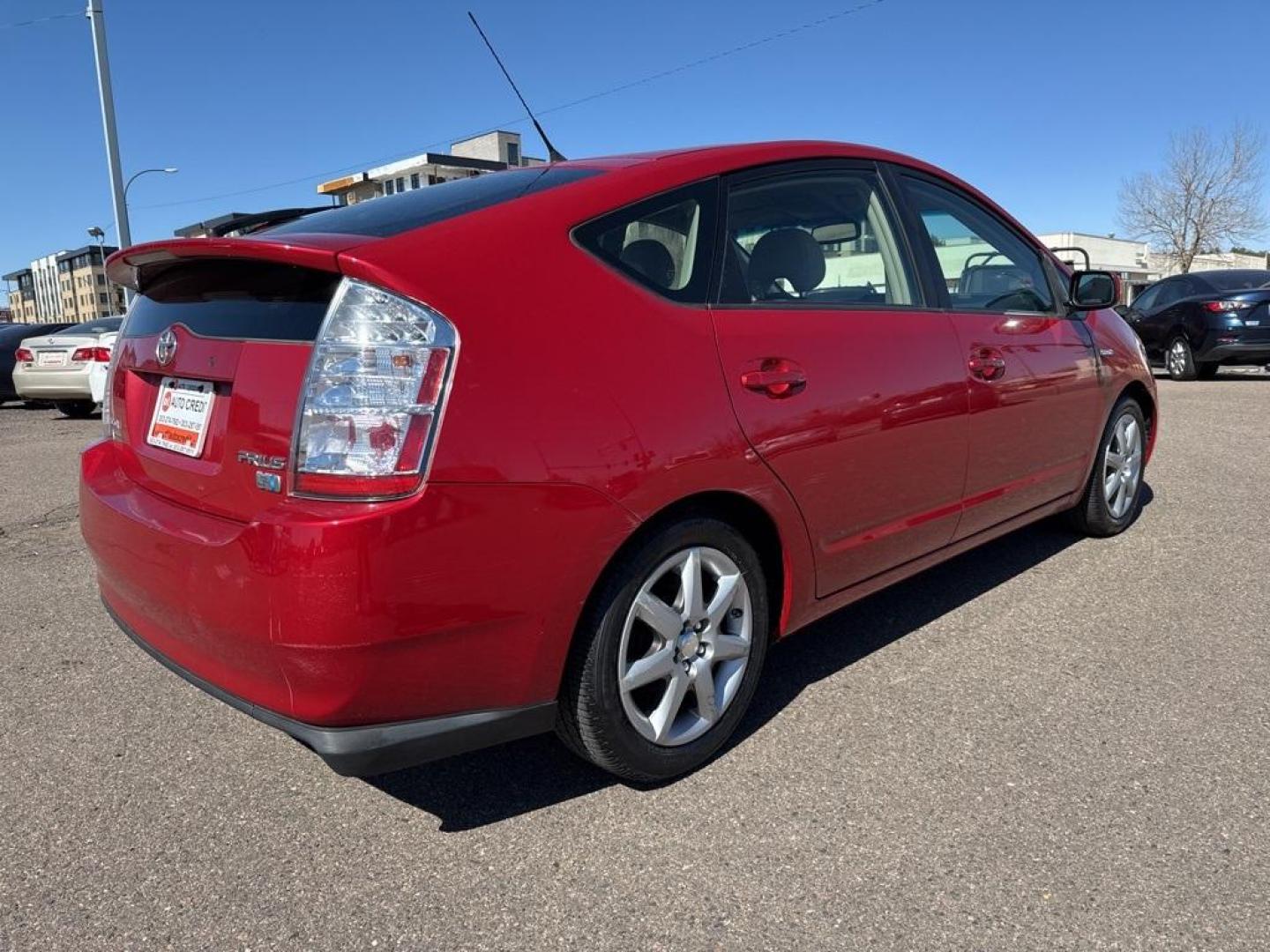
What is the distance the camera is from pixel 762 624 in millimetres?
2633

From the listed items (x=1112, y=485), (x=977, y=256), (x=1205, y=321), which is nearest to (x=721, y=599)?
(x=977, y=256)

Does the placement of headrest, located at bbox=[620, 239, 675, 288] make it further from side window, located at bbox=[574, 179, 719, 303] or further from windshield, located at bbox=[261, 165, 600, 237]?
windshield, located at bbox=[261, 165, 600, 237]

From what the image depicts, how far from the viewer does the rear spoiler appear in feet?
6.41

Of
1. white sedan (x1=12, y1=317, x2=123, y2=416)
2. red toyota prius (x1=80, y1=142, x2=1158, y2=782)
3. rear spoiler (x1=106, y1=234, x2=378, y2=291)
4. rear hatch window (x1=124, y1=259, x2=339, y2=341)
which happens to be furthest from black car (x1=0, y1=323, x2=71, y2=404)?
red toyota prius (x1=80, y1=142, x2=1158, y2=782)

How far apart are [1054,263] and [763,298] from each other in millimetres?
2142

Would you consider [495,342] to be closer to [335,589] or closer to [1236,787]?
[335,589]

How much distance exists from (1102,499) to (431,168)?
2936cm

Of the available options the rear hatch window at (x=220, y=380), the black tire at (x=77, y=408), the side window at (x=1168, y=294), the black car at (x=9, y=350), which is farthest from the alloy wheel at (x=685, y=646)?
the black car at (x=9, y=350)

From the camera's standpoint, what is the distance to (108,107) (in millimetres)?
15242

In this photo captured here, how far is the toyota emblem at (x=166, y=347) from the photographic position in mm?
2279

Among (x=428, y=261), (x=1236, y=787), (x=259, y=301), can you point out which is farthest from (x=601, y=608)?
(x=1236, y=787)

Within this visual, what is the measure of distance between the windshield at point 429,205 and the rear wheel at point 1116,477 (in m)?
3.03

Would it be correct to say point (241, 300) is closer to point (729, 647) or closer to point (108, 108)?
point (729, 647)

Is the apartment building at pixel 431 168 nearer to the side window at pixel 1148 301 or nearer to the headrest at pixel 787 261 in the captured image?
the headrest at pixel 787 261
